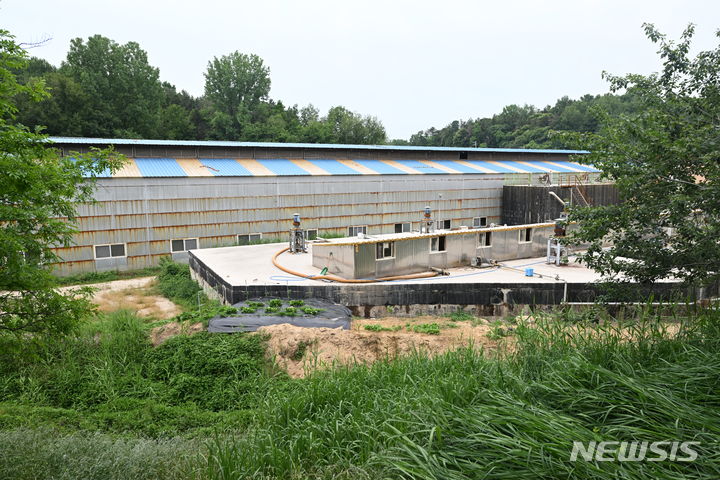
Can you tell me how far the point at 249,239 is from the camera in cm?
2638

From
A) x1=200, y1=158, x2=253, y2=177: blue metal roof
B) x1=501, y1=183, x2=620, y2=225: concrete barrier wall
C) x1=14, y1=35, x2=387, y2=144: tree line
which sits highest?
x1=14, y1=35, x2=387, y2=144: tree line

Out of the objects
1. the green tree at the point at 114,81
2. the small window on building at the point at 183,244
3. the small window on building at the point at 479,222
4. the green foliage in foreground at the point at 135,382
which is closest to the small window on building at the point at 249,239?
the small window on building at the point at 183,244

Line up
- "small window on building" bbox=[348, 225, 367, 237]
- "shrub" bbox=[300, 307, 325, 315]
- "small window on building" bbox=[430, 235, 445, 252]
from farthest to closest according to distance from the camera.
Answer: "small window on building" bbox=[348, 225, 367, 237]
"small window on building" bbox=[430, 235, 445, 252]
"shrub" bbox=[300, 307, 325, 315]

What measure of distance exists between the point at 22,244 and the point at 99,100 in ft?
147

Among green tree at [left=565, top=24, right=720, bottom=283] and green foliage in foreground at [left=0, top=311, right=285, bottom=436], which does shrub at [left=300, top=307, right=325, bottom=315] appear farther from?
green tree at [left=565, top=24, right=720, bottom=283]

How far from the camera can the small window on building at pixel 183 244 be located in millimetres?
24375

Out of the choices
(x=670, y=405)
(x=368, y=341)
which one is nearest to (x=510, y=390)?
(x=670, y=405)

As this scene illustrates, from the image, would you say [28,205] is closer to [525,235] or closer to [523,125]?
[525,235]

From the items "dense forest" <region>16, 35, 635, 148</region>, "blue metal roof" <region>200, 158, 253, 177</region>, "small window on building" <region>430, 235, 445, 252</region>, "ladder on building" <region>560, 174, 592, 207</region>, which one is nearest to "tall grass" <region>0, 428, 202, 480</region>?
"small window on building" <region>430, 235, 445, 252</region>

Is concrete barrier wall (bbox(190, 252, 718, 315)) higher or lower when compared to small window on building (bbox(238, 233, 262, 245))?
lower

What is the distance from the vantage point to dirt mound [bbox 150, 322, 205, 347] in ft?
42.1

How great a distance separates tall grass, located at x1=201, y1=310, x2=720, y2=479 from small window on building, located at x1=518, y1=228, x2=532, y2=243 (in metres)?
15.8

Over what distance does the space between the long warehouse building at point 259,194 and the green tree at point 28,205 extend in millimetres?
12435

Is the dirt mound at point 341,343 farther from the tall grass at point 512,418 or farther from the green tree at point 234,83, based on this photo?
the green tree at point 234,83
